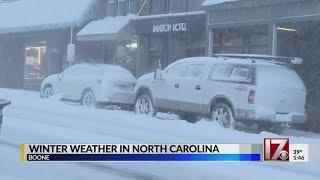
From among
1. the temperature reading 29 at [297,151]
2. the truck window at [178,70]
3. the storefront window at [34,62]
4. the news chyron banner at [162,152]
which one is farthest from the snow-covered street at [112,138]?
the storefront window at [34,62]

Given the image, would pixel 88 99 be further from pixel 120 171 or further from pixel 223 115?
pixel 120 171

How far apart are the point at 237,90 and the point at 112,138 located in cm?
397

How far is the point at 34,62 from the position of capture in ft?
106

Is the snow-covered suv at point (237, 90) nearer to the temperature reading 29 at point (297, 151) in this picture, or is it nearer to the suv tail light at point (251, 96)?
the suv tail light at point (251, 96)

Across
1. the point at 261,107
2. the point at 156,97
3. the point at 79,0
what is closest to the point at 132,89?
the point at 156,97

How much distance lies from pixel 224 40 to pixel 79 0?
993cm

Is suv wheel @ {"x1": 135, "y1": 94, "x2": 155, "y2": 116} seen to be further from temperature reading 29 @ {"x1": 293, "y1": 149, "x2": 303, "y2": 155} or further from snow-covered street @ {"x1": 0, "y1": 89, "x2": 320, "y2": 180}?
temperature reading 29 @ {"x1": 293, "y1": 149, "x2": 303, "y2": 155}

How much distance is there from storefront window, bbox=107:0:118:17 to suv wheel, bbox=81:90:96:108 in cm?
753

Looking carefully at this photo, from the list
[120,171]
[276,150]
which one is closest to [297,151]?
[276,150]

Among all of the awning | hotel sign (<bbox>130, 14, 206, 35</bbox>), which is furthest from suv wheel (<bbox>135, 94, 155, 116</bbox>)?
the awning

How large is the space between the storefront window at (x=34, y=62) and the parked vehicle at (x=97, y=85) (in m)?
9.77

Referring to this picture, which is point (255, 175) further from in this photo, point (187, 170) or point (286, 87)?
point (286, 87)

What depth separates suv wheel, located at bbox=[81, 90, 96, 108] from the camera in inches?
804

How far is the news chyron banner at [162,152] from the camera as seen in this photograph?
A: 973 centimetres
